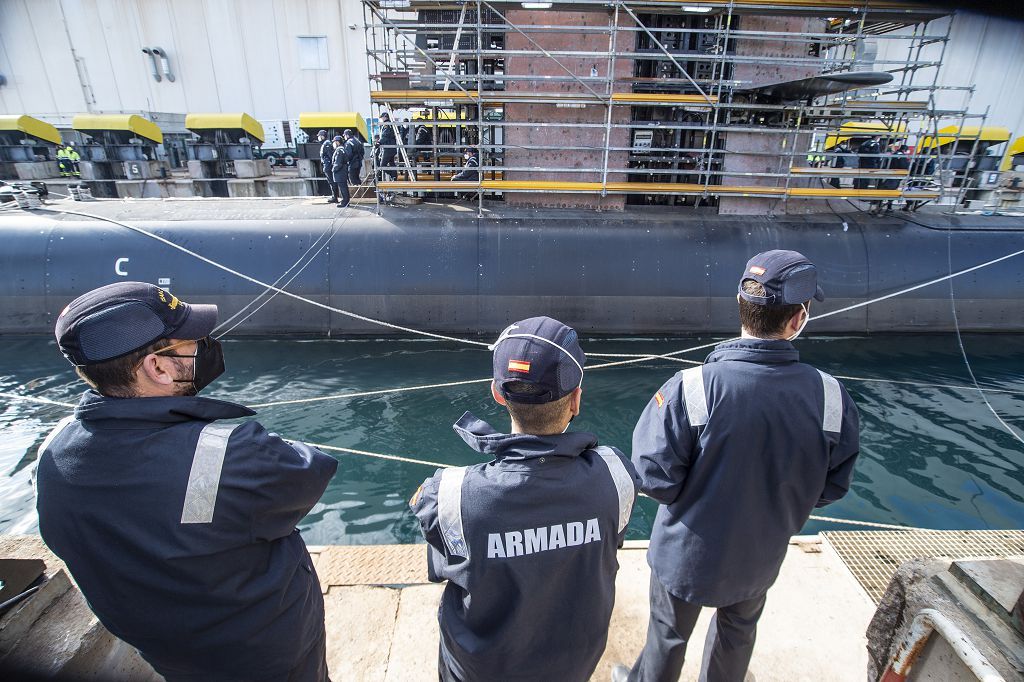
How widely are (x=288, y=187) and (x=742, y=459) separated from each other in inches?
738

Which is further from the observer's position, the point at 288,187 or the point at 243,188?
the point at 288,187

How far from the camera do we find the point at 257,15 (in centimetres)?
2564

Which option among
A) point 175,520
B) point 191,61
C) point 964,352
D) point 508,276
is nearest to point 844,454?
point 175,520

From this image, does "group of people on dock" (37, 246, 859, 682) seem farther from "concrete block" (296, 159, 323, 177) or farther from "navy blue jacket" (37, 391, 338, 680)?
"concrete block" (296, 159, 323, 177)

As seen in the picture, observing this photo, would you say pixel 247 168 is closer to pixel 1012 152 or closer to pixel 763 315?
pixel 763 315

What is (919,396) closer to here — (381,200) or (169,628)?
(169,628)

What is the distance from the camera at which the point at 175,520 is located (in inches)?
56.8

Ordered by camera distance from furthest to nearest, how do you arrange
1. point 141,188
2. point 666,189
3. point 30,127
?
point 141,188
point 30,127
point 666,189

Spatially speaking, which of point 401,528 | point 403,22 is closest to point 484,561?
point 401,528

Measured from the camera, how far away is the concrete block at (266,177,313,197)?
17.1 metres

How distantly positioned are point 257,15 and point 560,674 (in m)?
32.6

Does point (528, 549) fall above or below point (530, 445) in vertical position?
below

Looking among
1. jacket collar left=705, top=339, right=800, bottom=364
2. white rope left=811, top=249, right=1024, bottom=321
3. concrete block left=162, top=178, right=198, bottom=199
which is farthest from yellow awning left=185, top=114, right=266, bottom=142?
jacket collar left=705, top=339, right=800, bottom=364

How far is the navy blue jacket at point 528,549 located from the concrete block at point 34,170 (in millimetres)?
24288
